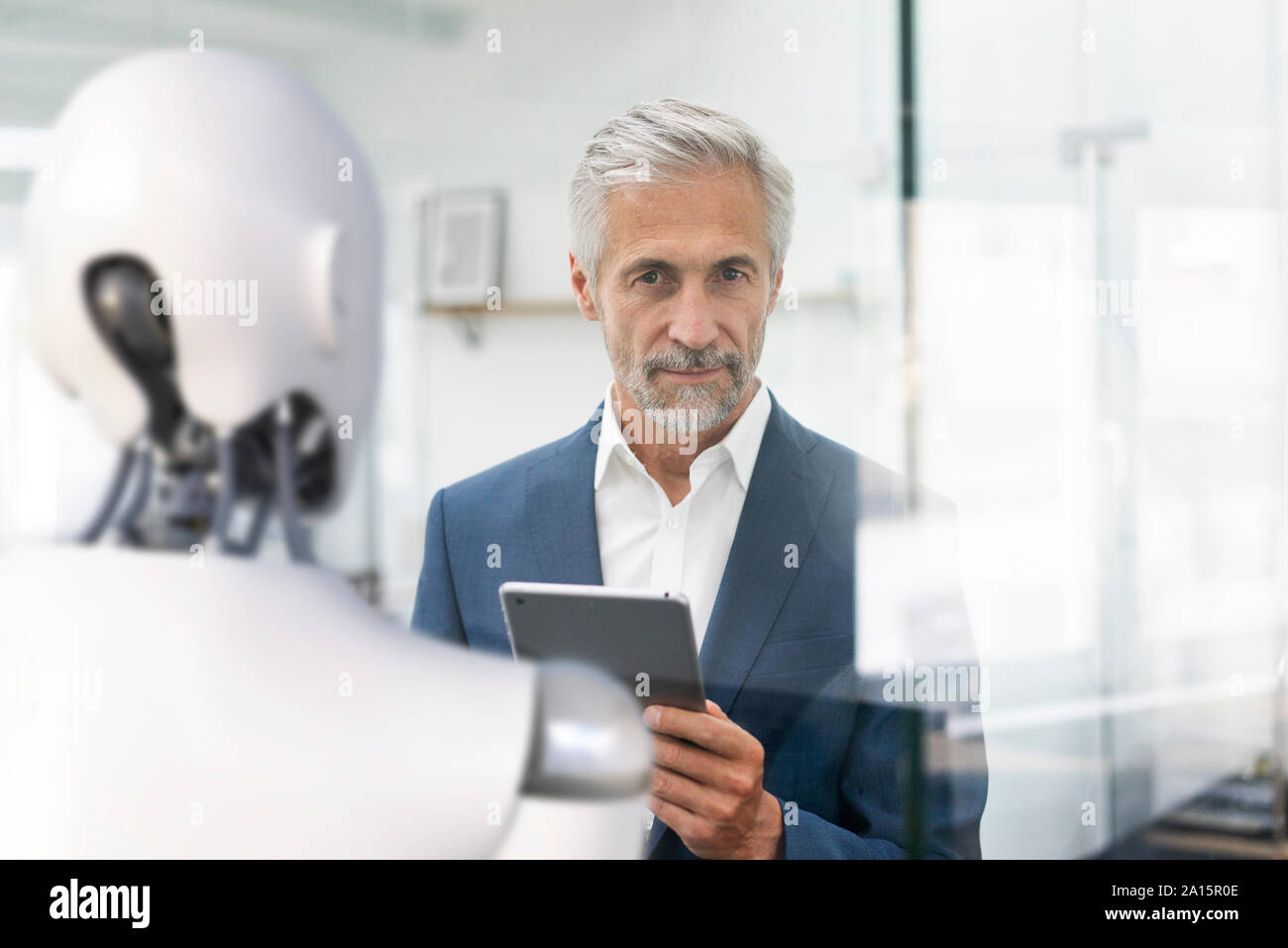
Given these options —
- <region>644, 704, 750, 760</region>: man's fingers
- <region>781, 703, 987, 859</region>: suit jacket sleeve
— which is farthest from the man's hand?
<region>781, 703, 987, 859</region>: suit jacket sleeve

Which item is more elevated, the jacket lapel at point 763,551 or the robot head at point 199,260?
the robot head at point 199,260

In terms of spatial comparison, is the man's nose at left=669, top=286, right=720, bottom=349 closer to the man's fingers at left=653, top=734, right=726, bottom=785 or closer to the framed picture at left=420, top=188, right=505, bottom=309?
the framed picture at left=420, top=188, right=505, bottom=309

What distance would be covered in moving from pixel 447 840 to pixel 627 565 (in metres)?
0.82

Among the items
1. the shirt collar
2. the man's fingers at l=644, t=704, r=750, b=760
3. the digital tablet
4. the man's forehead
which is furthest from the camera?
the shirt collar

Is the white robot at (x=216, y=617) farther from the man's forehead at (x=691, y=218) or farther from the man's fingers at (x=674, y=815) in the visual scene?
the man's forehead at (x=691, y=218)

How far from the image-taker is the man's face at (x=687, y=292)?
1.51 metres

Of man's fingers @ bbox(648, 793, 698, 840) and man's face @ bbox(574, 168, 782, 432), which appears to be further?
man's face @ bbox(574, 168, 782, 432)

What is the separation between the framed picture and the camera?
1712mm

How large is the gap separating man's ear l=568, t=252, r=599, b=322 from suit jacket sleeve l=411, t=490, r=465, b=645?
13.5 inches

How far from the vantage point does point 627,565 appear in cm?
159

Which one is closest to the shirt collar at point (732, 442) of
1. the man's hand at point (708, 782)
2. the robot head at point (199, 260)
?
the man's hand at point (708, 782)

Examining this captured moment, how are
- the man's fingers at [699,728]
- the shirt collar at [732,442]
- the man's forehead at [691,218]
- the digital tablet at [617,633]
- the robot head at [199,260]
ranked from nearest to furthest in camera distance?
1. the robot head at [199,260]
2. the digital tablet at [617,633]
3. the man's fingers at [699,728]
4. the man's forehead at [691,218]
5. the shirt collar at [732,442]
